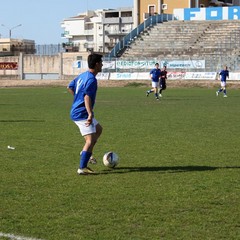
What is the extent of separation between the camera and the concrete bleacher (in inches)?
2496

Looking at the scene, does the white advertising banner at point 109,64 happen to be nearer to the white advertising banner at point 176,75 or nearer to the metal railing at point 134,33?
the metal railing at point 134,33

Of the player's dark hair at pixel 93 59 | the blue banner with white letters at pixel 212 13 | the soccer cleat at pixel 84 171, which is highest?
the blue banner with white letters at pixel 212 13

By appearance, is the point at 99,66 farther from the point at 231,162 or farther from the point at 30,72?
Answer: the point at 30,72

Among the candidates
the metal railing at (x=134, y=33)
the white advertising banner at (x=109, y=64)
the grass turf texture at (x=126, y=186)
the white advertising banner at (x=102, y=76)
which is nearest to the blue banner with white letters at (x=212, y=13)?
the metal railing at (x=134, y=33)

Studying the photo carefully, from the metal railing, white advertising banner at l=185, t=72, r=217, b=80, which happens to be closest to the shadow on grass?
white advertising banner at l=185, t=72, r=217, b=80

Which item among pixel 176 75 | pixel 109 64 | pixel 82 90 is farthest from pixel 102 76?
pixel 82 90

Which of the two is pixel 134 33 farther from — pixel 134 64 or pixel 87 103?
pixel 87 103

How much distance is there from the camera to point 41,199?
8.03 metres

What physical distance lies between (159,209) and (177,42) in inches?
2405

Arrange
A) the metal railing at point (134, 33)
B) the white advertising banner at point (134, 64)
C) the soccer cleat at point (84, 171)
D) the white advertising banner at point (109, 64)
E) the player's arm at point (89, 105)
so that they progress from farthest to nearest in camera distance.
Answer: the metal railing at point (134, 33), the white advertising banner at point (109, 64), the white advertising banner at point (134, 64), the soccer cleat at point (84, 171), the player's arm at point (89, 105)

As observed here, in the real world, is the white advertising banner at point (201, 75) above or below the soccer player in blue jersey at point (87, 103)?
below

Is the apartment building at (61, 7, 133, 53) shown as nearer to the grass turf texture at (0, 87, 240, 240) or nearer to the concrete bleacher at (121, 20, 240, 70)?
the concrete bleacher at (121, 20, 240, 70)

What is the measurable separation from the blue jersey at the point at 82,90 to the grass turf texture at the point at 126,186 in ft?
3.28

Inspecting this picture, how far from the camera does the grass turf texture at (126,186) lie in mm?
6633
